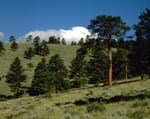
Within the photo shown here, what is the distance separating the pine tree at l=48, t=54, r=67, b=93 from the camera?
87.1 meters

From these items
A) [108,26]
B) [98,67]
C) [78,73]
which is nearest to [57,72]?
[78,73]

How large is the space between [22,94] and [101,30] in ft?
145

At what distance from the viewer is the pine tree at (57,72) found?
87.1 metres

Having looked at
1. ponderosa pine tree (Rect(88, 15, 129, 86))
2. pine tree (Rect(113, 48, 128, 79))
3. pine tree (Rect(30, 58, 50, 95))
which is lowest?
pine tree (Rect(30, 58, 50, 95))

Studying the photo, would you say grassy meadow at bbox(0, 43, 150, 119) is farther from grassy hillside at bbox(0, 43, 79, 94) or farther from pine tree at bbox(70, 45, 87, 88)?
pine tree at bbox(70, 45, 87, 88)

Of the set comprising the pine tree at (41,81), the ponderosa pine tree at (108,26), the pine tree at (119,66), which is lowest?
the pine tree at (41,81)

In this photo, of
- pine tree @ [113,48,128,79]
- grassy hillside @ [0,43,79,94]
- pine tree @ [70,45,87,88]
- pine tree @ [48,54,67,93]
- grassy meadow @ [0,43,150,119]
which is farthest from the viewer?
grassy hillside @ [0,43,79,94]

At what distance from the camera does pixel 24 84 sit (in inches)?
4222

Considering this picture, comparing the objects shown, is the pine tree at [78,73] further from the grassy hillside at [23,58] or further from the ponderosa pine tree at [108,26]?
the ponderosa pine tree at [108,26]

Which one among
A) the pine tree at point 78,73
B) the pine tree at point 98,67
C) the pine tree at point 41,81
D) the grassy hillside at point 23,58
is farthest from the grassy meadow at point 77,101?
the pine tree at point 78,73

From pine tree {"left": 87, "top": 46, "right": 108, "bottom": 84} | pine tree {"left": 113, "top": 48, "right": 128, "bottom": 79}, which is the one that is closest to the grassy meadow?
pine tree {"left": 87, "top": 46, "right": 108, "bottom": 84}

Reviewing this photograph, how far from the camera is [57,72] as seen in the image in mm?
88938

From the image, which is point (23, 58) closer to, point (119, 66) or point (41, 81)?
point (41, 81)

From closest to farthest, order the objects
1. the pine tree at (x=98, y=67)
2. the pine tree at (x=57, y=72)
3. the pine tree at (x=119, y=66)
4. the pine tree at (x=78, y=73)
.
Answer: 1. the pine tree at (x=119, y=66)
2. the pine tree at (x=98, y=67)
3. the pine tree at (x=57, y=72)
4. the pine tree at (x=78, y=73)
